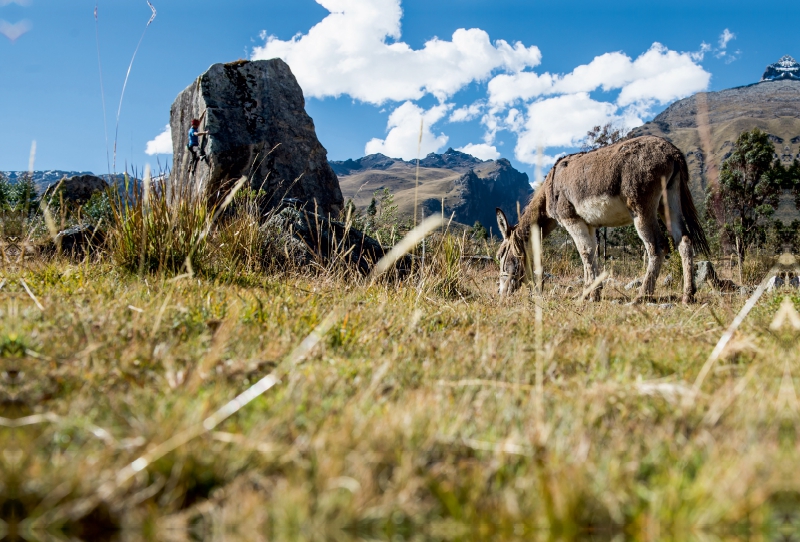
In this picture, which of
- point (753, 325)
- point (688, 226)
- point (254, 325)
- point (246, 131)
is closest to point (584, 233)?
point (688, 226)

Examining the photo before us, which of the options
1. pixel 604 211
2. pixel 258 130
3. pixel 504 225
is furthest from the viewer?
pixel 258 130

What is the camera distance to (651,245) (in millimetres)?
6785

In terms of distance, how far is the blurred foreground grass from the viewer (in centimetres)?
105

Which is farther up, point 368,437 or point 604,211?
point 604,211

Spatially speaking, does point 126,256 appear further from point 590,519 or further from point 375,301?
point 590,519

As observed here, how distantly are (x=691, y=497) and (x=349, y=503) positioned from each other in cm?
78

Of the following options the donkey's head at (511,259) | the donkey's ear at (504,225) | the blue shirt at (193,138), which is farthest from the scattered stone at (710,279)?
the blue shirt at (193,138)

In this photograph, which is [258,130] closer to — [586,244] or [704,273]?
[586,244]

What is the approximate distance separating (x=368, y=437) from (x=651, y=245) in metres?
6.70

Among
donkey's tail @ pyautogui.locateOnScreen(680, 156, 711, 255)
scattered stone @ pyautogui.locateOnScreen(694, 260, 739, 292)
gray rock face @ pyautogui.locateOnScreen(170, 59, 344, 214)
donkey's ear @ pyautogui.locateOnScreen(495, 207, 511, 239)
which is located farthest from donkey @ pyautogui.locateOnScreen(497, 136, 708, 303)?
gray rock face @ pyautogui.locateOnScreen(170, 59, 344, 214)

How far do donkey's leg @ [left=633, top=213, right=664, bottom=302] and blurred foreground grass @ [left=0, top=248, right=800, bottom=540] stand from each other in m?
4.34

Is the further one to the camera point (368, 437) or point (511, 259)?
point (511, 259)

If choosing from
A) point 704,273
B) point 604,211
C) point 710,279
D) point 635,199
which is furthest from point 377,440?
point 704,273

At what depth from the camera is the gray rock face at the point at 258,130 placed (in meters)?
11.3
